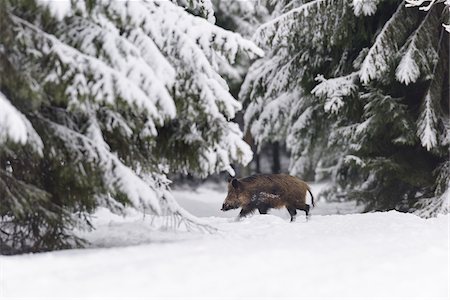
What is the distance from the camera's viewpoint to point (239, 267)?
6055 mm

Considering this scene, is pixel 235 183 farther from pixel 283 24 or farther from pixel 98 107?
pixel 98 107

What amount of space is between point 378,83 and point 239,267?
6874 mm

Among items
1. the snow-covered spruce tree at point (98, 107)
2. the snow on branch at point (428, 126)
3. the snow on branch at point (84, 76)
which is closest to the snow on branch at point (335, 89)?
the snow on branch at point (428, 126)

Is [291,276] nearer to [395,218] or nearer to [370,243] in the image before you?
[370,243]

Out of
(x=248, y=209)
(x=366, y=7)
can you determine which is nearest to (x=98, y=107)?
(x=248, y=209)

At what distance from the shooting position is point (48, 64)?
6.16m

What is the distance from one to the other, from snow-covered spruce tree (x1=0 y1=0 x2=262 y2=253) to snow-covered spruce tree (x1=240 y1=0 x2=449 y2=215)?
477 centimetres

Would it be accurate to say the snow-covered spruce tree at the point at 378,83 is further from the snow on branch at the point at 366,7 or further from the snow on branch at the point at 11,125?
the snow on branch at the point at 11,125

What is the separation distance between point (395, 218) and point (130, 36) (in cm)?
463

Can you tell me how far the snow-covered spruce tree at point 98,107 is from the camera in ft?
20.0

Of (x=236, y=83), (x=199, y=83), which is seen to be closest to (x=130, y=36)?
(x=199, y=83)

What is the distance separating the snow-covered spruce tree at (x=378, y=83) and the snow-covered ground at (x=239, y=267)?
13.0ft

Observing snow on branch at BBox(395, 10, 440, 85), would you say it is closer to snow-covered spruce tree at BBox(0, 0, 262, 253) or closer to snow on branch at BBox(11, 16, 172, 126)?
snow-covered spruce tree at BBox(0, 0, 262, 253)

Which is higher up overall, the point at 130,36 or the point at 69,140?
the point at 130,36
